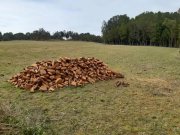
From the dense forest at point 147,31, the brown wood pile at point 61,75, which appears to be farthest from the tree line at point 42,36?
the brown wood pile at point 61,75

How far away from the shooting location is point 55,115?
10070 mm

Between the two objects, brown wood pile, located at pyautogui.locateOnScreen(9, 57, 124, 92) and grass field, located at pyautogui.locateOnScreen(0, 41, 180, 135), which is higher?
brown wood pile, located at pyautogui.locateOnScreen(9, 57, 124, 92)

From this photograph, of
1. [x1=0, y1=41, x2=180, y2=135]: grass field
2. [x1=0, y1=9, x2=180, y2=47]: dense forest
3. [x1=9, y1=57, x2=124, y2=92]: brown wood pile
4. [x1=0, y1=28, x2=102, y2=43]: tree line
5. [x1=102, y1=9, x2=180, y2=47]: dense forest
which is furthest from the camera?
[x1=102, y1=9, x2=180, y2=47]: dense forest

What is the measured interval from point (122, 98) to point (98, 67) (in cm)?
420

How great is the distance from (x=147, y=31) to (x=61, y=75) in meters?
85.2

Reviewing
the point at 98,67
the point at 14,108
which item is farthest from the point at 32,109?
the point at 98,67

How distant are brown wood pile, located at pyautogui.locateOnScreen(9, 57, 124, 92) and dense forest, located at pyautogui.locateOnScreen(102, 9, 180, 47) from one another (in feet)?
225

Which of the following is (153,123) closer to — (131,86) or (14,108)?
Answer: (14,108)

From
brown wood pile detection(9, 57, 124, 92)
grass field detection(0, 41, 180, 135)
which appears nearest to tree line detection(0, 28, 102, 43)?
brown wood pile detection(9, 57, 124, 92)

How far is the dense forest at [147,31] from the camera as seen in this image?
3546 inches

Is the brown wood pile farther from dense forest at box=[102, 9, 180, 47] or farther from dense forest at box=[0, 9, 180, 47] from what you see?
dense forest at box=[102, 9, 180, 47]

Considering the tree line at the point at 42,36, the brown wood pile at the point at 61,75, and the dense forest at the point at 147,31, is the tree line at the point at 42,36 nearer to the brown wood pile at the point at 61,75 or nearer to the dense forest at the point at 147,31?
the dense forest at the point at 147,31

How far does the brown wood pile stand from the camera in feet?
44.9

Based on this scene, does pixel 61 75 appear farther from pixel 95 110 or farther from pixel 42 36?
pixel 42 36
